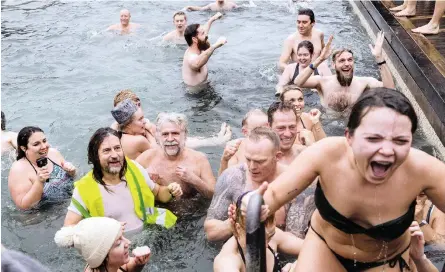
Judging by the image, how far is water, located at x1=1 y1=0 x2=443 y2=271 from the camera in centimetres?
568

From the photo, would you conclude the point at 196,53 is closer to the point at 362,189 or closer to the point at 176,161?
the point at 176,161

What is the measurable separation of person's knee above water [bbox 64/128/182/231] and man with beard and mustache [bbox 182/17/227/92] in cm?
401

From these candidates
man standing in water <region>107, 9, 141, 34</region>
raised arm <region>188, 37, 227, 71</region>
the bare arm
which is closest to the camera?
raised arm <region>188, 37, 227, 71</region>

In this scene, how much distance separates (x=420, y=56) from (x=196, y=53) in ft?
11.7

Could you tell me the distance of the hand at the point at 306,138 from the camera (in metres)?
5.67

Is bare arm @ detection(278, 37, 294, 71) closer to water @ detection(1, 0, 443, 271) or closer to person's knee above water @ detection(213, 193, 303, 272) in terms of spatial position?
water @ detection(1, 0, 443, 271)

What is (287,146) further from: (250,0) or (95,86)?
(250,0)

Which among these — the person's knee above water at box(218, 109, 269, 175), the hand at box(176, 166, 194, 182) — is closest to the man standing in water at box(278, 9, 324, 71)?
the person's knee above water at box(218, 109, 269, 175)

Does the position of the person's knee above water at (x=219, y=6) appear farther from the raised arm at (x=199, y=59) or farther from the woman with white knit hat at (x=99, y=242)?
the woman with white knit hat at (x=99, y=242)

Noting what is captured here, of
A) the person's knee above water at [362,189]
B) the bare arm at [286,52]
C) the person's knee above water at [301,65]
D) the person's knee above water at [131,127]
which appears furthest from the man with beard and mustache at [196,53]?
the person's knee above water at [362,189]

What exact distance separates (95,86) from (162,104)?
190cm

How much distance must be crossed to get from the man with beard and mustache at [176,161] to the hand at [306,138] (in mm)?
1061

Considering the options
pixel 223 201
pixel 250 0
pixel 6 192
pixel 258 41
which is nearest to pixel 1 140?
pixel 6 192

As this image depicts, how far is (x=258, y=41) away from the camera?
12.8 metres
